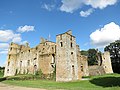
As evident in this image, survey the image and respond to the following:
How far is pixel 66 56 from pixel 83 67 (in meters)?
13.6

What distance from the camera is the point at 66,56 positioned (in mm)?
27656

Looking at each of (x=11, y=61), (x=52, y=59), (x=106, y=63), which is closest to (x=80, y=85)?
(x=52, y=59)

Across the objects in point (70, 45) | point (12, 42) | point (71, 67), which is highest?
point (12, 42)

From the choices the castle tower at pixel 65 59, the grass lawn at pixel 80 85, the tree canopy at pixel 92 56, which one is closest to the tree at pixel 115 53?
the tree canopy at pixel 92 56

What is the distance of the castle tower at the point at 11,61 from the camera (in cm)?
4392

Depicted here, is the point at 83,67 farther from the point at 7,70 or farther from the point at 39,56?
the point at 7,70

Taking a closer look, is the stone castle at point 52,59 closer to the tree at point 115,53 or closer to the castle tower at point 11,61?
the castle tower at point 11,61

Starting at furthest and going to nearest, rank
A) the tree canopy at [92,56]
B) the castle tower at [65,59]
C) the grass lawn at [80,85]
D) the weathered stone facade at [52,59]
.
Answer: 1. the tree canopy at [92,56]
2. the weathered stone facade at [52,59]
3. the castle tower at [65,59]
4. the grass lawn at [80,85]

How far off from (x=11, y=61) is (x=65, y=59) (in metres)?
23.2

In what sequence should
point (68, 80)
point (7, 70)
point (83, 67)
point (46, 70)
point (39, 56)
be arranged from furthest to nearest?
point (7, 70) < point (83, 67) < point (39, 56) < point (46, 70) < point (68, 80)

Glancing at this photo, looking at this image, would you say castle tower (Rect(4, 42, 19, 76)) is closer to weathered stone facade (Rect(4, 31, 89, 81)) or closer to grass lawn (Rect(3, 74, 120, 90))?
weathered stone facade (Rect(4, 31, 89, 81))

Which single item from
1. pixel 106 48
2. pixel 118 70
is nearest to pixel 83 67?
pixel 118 70

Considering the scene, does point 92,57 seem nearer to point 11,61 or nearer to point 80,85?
point 11,61

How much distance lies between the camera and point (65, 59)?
90.1 ft
